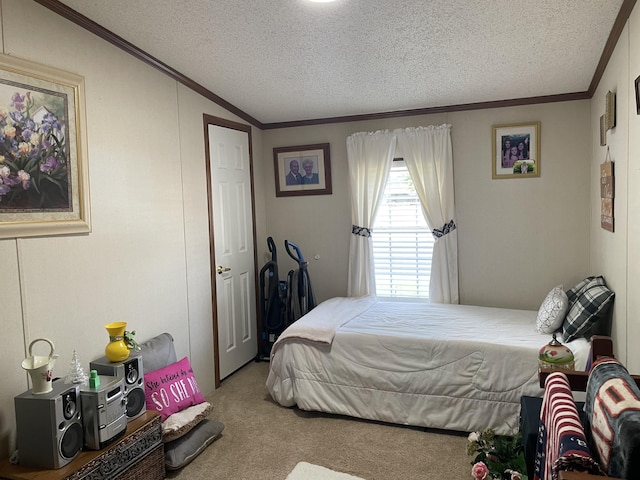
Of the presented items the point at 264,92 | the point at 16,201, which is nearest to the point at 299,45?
the point at 264,92

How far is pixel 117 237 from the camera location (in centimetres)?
289

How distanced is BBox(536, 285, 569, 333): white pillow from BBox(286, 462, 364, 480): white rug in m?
1.59

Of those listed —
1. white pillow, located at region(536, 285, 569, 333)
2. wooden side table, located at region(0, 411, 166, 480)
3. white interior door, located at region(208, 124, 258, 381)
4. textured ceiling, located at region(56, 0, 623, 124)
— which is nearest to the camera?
wooden side table, located at region(0, 411, 166, 480)

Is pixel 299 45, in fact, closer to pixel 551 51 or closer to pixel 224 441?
pixel 551 51

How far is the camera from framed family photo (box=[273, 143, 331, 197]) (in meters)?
4.59

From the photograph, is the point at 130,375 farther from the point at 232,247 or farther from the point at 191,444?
the point at 232,247

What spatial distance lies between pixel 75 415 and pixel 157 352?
0.79m

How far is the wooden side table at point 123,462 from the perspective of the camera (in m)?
2.07

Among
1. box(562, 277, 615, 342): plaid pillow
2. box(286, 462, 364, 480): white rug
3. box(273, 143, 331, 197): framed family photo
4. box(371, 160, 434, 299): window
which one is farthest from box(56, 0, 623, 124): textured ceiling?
box(286, 462, 364, 480): white rug

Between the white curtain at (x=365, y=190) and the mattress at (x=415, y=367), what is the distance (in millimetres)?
772

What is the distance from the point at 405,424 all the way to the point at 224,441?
1183 millimetres

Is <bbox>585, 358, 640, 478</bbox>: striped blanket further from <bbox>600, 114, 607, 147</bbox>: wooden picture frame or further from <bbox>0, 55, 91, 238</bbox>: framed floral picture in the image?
<bbox>0, 55, 91, 238</bbox>: framed floral picture

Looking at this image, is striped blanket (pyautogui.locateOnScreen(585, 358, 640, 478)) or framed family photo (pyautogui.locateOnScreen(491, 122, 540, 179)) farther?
framed family photo (pyautogui.locateOnScreen(491, 122, 540, 179))

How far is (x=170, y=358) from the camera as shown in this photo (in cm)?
308
